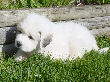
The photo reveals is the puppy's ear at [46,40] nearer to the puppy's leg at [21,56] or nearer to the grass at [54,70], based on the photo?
the grass at [54,70]

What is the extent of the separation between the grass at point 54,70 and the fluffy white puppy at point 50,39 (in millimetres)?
247

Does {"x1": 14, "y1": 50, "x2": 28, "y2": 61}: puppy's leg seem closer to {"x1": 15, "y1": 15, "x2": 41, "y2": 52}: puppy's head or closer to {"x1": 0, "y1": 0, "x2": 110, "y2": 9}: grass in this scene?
{"x1": 15, "y1": 15, "x2": 41, "y2": 52}: puppy's head

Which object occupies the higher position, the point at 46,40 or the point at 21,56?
the point at 46,40

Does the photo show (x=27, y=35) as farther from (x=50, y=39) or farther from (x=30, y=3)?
(x=30, y=3)

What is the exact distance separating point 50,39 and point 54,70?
0.80 metres

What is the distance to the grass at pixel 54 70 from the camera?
136 inches

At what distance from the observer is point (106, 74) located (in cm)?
364

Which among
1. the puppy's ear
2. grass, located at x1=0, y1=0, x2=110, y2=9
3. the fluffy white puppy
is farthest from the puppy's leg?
Answer: grass, located at x1=0, y1=0, x2=110, y2=9

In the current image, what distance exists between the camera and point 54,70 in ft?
12.3

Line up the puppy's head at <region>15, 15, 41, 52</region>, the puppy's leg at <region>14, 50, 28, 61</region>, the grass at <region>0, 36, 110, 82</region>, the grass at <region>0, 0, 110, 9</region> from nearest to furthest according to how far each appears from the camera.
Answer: the grass at <region>0, 36, 110, 82</region> < the puppy's head at <region>15, 15, 41, 52</region> < the puppy's leg at <region>14, 50, 28, 61</region> < the grass at <region>0, 0, 110, 9</region>

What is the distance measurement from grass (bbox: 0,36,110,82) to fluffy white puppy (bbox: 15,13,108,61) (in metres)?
0.25

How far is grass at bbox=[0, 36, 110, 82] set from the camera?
346 centimetres

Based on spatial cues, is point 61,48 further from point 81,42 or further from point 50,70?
point 50,70

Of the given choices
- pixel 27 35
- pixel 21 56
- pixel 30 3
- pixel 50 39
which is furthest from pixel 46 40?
pixel 30 3
